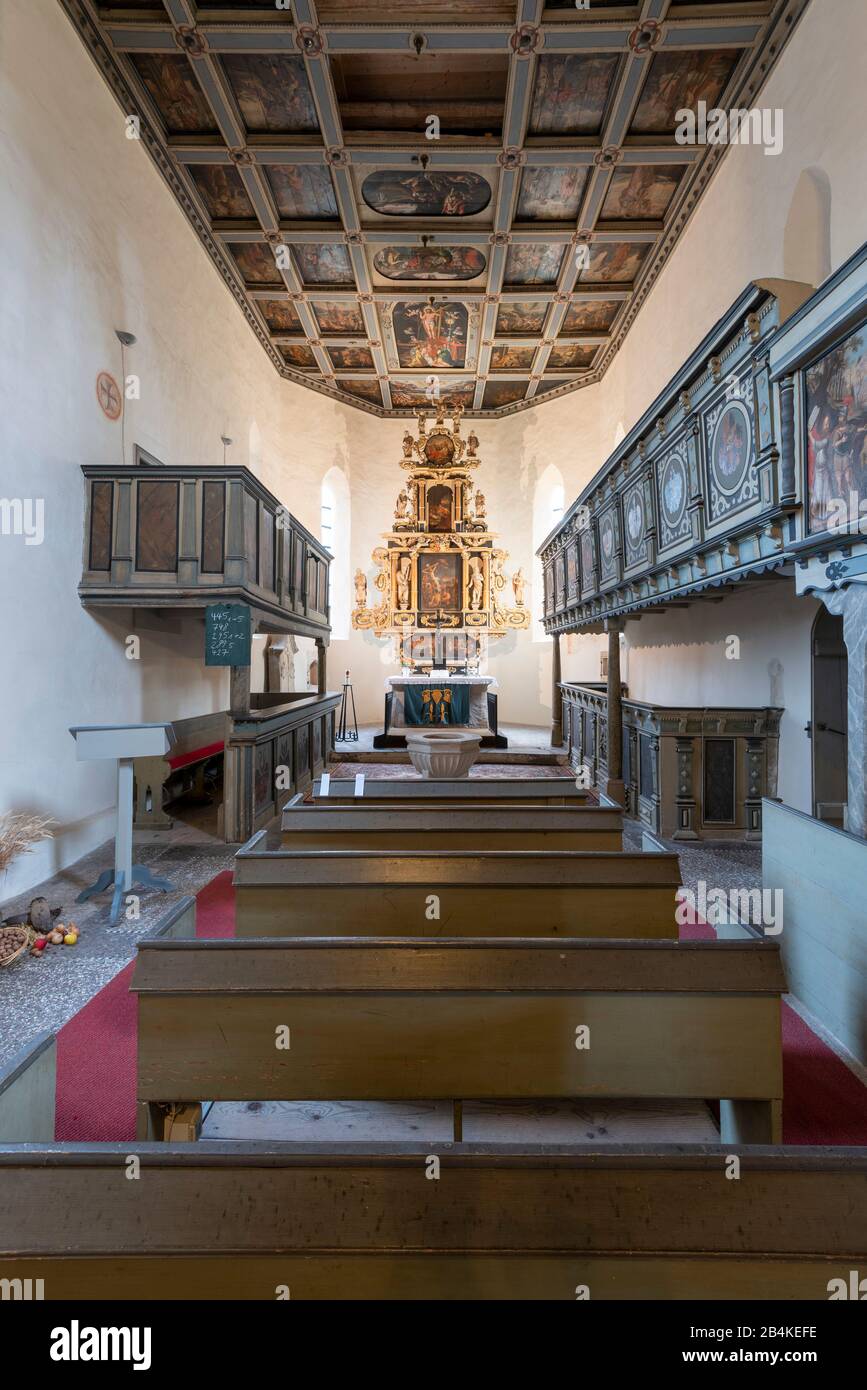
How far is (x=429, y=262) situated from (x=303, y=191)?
249 centimetres

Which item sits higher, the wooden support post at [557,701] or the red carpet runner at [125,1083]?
the wooden support post at [557,701]

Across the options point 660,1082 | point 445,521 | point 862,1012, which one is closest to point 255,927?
point 660,1082

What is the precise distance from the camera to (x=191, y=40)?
24.0 ft

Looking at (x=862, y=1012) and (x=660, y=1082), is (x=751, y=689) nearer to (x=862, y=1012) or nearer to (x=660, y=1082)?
(x=862, y=1012)

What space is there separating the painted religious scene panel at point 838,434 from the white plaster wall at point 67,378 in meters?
5.78

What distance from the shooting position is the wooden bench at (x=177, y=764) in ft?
23.9

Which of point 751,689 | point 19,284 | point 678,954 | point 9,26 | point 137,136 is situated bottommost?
point 678,954

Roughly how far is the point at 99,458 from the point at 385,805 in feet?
17.6

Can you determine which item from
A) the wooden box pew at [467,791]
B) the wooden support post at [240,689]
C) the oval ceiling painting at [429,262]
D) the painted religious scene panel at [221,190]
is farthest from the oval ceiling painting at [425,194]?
the wooden box pew at [467,791]

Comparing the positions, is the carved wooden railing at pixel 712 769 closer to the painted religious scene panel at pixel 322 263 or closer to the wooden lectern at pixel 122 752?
the wooden lectern at pixel 122 752

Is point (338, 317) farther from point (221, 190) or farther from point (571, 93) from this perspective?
point (571, 93)

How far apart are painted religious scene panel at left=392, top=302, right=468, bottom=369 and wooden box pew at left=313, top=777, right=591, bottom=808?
37.4 ft

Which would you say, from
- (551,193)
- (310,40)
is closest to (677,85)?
(551,193)

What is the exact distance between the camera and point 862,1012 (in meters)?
3.09
